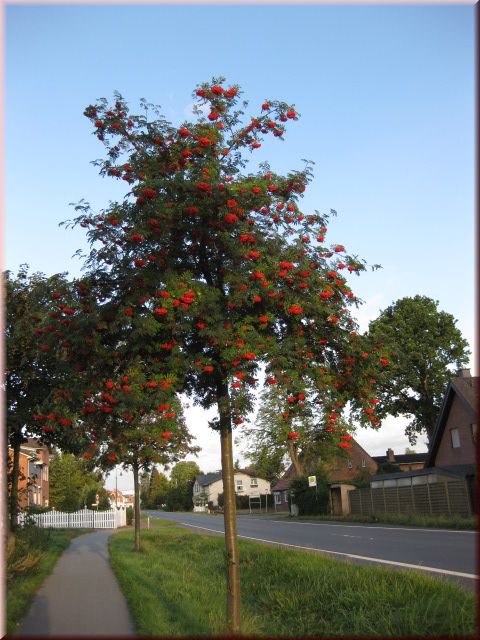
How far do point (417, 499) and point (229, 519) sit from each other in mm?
27185

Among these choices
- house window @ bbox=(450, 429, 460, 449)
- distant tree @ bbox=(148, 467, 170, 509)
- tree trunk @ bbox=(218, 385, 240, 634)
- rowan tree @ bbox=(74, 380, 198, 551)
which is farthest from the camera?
distant tree @ bbox=(148, 467, 170, 509)

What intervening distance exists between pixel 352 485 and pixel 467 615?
124 feet

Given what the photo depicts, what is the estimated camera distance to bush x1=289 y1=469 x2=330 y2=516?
142 feet

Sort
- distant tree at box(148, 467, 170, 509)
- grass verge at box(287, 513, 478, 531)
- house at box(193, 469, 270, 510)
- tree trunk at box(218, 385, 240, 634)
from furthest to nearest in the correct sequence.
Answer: distant tree at box(148, 467, 170, 509) → house at box(193, 469, 270, 510) → grass verge at box(287, 513, 478, 531) → tree trunk at box(218, 385, 240, 634)

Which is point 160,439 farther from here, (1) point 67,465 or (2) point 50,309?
(1) point 67,465

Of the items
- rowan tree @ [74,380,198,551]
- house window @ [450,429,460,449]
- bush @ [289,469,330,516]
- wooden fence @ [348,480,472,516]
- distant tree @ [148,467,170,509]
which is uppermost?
rowan tree @ [74,380,198,551]

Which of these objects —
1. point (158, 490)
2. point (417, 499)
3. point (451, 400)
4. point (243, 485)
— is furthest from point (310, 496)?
point (158, 490)

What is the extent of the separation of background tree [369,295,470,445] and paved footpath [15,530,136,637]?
32242 mm

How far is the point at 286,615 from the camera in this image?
27.1ft

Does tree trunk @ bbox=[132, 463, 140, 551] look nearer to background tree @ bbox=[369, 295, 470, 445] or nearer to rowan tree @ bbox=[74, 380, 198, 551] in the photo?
rowan tree @ bbox=[74, 380, 198, 551]

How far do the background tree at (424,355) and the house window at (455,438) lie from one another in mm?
6879

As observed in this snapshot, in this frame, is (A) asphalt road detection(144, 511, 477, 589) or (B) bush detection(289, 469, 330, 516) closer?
(A) asphalt road detection(144, 511, 477, 589)

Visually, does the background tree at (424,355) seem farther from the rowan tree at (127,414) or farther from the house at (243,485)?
the house at (243,485)

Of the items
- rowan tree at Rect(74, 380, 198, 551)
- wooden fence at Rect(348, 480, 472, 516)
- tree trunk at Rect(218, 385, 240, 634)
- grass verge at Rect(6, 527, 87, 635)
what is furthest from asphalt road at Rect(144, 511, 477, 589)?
grass verge at Rect(6, 527, 87, 635)
